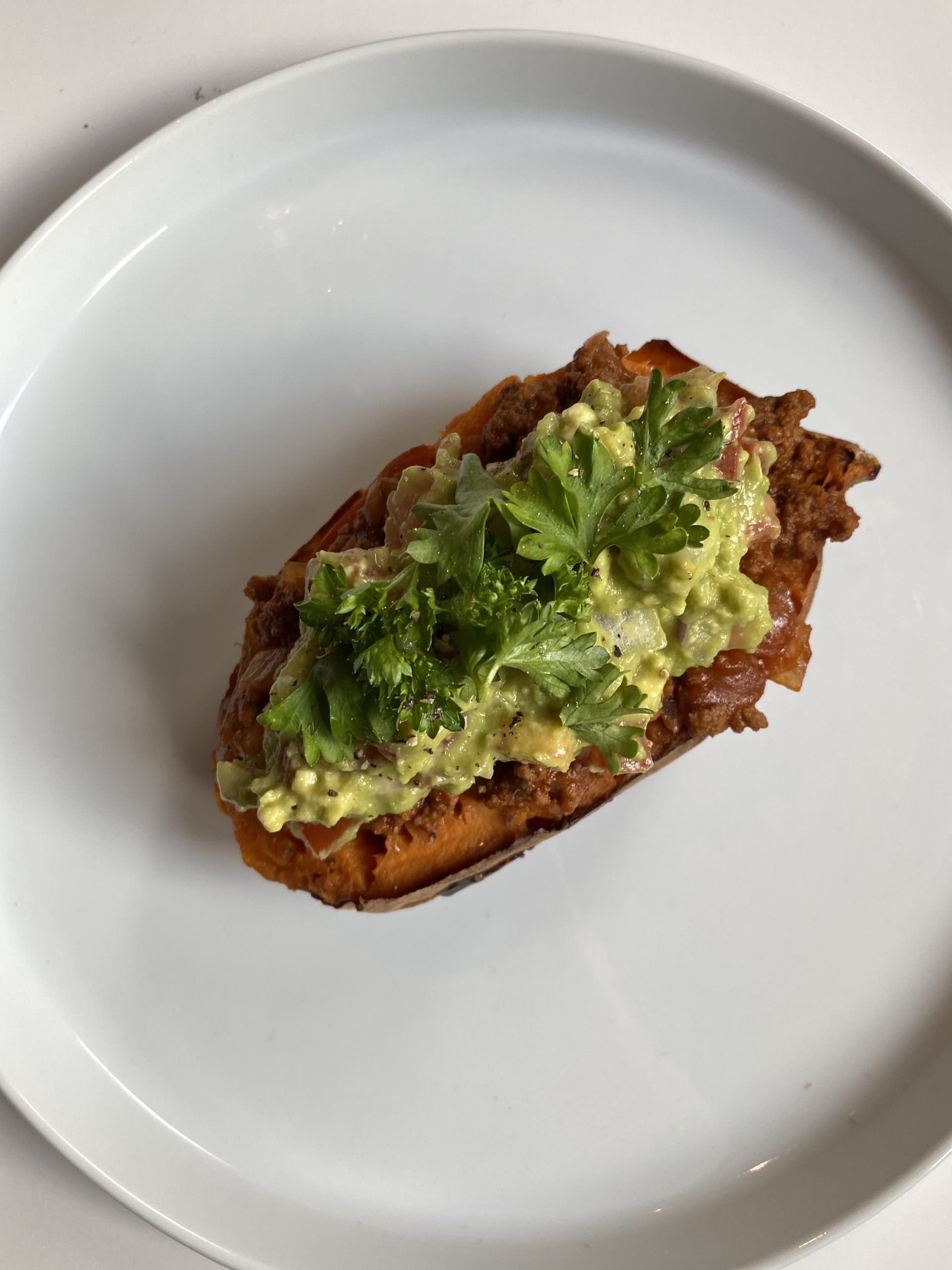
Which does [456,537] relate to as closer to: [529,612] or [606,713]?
[529,612]

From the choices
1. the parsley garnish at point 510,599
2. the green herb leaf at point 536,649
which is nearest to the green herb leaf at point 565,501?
the parsley garnish at point 510,599

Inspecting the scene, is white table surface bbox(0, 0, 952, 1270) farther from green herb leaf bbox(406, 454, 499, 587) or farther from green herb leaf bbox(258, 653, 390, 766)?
green herb leaf bbox(406, 454, 499, 587)

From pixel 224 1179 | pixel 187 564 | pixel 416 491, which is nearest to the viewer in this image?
pixel 416 491

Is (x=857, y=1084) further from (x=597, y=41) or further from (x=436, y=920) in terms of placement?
(x=597, y=41)

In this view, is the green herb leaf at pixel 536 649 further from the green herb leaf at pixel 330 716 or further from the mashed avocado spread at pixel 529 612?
the green herb leaf at pixel 330 716

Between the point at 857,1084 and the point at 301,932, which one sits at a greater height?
the point at 301,932

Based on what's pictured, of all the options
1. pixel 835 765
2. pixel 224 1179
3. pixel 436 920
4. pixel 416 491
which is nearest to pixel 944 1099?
pixel 835 765

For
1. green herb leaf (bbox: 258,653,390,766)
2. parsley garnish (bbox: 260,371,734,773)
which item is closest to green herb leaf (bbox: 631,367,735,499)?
parsley garnish (bbox: 260,371,734,773)
